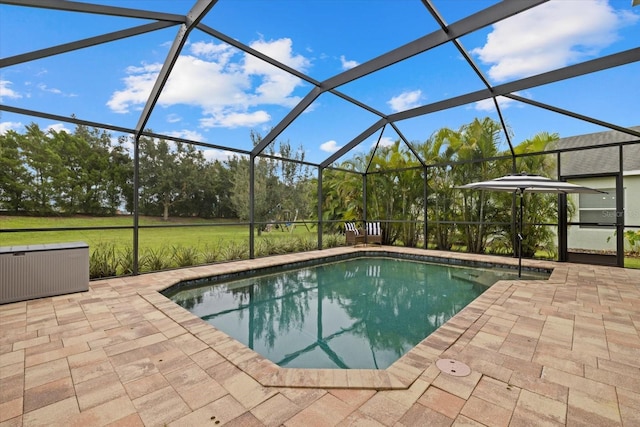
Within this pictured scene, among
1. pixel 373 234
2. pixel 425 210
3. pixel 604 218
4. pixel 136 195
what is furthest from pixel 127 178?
pixel 604 218

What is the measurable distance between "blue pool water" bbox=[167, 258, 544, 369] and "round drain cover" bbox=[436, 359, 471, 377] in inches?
27.6

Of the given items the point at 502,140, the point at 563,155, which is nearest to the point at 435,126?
A: the point at 502,140

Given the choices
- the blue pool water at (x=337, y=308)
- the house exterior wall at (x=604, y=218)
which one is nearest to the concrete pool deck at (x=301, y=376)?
the blue pool water at (x=337, y=308)

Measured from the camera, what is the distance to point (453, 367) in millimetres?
2656

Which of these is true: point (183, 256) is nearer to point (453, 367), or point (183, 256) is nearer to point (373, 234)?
point (453, 367)

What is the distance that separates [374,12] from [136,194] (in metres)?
5.56

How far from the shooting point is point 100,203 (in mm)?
7777

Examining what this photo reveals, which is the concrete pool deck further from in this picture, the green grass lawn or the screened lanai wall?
the screened lanai wall

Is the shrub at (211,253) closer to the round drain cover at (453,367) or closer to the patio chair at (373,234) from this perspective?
the patio chair at (373,234)

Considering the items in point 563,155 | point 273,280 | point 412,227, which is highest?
point 563,155

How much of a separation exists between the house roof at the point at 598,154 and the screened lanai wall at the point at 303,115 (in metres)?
0.05

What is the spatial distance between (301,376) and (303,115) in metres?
7.24

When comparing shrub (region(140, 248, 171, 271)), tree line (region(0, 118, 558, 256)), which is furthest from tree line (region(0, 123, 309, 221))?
shrub (region(140, 248, 171, 271))

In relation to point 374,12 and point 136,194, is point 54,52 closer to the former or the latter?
point 136,194
